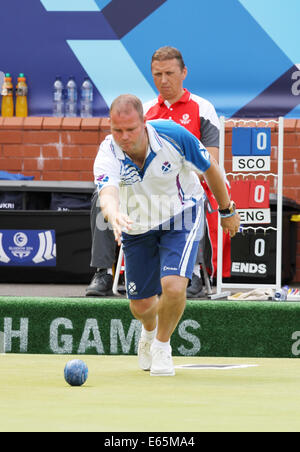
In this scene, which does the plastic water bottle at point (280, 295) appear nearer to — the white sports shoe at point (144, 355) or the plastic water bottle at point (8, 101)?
the white sports shoe at point (144, 355)

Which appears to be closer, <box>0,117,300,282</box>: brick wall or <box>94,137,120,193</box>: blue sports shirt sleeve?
<box>94,137,120,193</box>: blue sports shirt sleeve

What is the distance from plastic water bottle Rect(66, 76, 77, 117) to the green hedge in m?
3.28

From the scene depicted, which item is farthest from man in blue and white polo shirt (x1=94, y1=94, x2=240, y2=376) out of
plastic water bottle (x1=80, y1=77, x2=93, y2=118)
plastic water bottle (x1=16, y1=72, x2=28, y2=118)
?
plastic water bottle (x1=16, y1=72, x2=28, y2=118)

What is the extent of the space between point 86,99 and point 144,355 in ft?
15.1

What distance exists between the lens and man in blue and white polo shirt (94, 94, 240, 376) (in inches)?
165

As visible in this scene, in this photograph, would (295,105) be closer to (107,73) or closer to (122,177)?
(107,73)

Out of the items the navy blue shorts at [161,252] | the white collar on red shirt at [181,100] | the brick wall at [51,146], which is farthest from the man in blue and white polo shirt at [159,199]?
the brick wall at [51,146]

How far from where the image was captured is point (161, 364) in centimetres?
446

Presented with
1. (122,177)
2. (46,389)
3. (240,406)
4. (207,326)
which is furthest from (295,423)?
(207,326)

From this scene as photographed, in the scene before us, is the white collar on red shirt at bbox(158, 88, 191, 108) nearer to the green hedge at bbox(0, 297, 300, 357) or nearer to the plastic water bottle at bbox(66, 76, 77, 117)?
the green hedge at bbox(0, 297, 300, 357)

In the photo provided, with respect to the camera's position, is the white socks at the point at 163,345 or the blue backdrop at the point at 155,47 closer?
the white socks at the point at 163,345

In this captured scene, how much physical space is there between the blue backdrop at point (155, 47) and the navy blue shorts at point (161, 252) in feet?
14.2

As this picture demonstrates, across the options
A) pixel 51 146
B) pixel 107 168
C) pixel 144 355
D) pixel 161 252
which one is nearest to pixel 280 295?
pixel 144 355

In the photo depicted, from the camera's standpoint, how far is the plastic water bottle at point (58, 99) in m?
8.99
